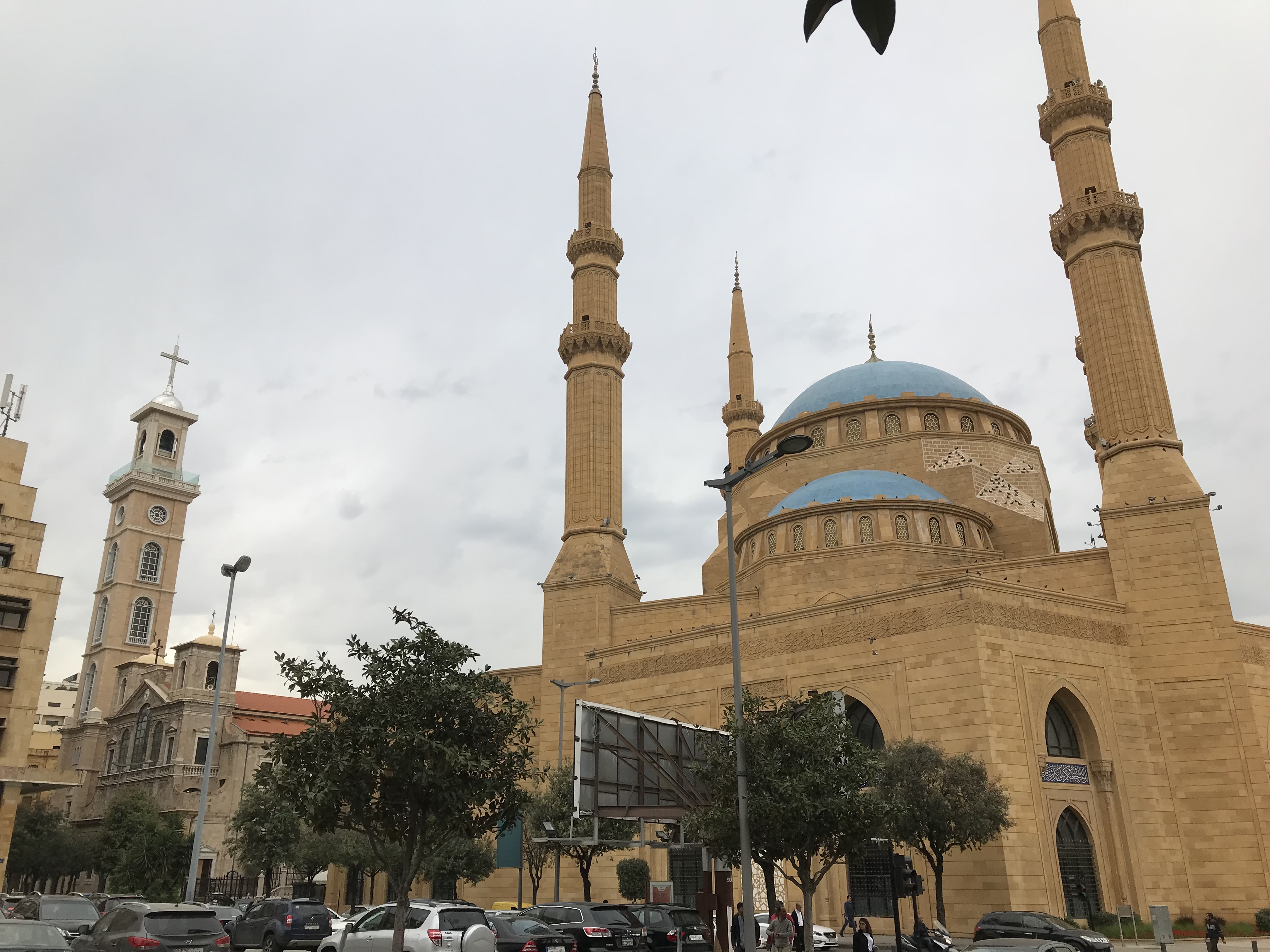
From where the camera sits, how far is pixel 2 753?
31.7 m

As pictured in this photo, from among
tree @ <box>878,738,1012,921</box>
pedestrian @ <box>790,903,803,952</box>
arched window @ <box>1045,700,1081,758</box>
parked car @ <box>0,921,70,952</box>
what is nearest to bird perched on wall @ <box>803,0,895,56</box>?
parked car @ <box>0,921,70,952</box>

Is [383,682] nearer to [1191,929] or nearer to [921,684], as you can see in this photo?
[921,684]

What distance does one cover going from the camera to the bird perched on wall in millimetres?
2393

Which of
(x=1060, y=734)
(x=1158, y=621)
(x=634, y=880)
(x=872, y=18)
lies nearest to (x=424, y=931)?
(x=872, y=18)

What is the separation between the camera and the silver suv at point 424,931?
1355cm

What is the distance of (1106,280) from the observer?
34719 mm

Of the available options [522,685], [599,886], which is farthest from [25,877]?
[599,886]

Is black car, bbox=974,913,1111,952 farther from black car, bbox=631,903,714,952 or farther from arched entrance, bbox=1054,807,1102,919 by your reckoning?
black car, bbox=631,903,714,952

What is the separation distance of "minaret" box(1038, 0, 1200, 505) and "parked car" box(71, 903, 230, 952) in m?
27.9

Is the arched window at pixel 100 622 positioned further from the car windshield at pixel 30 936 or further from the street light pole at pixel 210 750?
the car windshield at pixel 30 936

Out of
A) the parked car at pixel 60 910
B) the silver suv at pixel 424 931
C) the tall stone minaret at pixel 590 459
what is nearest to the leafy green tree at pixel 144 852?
the tall stone minaret at pixel 590 459

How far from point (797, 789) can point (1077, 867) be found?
14.4 m

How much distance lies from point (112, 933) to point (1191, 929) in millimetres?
25629

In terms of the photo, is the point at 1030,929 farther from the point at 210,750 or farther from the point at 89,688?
→ the point at 89,688
